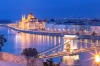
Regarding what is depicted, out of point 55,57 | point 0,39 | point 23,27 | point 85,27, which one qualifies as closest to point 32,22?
point 23,27

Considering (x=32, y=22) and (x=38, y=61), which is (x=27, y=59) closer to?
(x=38, y=61)

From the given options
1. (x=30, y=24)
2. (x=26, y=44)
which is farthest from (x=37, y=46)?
(x=30, y=24)

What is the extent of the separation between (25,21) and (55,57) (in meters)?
36.1

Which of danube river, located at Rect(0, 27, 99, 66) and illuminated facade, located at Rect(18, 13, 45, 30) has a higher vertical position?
illuminated facade, located at Rect(18, 13, 45, 30)

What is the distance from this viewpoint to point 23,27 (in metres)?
44.8

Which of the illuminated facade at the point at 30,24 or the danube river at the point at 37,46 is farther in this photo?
the illuminated facade at the point at 30,24

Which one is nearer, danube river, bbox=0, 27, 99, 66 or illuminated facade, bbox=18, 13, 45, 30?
danube river, bbox=0, 27, 99, 66

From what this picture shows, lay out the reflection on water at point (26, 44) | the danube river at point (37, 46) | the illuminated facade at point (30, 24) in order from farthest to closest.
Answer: the illuminated facade at point (30, 24) → the reflection on water at point (26, 44) → the danube river at point (37, 46)

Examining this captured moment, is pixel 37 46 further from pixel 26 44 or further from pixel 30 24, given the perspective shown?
pixel 30 24

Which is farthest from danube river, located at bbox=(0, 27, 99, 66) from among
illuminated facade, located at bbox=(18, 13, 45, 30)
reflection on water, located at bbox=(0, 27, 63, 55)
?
illuminated facade, located at bbox=(18, 13, 45, 30)

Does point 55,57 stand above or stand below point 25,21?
below

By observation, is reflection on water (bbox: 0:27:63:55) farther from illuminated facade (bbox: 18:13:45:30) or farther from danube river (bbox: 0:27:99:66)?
illuminated facade (bbox: 18:13:45:30)

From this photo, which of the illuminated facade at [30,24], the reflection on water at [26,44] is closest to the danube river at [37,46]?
the reflection on water at [26,44]

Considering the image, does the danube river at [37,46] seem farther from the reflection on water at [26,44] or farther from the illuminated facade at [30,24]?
the illuminated facade at [30,24]
